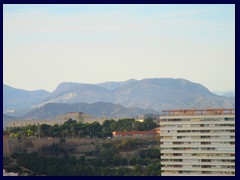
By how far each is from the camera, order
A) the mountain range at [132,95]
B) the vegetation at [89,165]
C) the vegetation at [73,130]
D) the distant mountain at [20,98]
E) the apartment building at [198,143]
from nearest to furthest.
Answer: the vegetation at [89,165], the apartment building at [198,143], the vegetation at [73,130], the mountain range at [132,95], the distant mountain at [20,98]

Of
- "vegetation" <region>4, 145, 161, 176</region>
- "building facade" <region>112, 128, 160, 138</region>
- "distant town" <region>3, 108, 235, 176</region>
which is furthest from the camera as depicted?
"building facade" <region>112, 128, 160, 138</region>

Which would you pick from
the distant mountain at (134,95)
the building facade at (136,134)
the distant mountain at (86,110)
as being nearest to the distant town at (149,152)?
the building facade at (136,134)

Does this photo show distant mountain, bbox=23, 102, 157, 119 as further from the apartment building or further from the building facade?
the apartment building

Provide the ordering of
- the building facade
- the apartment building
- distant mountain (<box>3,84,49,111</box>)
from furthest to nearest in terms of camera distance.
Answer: distant mountain (<box>3,84,49,111</box>) < the building facade < the apartment building

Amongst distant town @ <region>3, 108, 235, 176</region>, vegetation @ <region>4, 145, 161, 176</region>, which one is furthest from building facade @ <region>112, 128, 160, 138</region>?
vegetation @ <region>4, 145, 161, 176</region>

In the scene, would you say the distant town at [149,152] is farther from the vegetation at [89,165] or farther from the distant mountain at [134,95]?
the distant mountain at [134,95]

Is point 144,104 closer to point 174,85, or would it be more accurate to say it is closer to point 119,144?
point 174,85

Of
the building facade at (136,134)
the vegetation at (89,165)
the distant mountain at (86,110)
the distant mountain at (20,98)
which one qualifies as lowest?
the vegetation at (89,165)

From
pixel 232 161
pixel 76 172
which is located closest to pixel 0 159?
pixel 76 172
